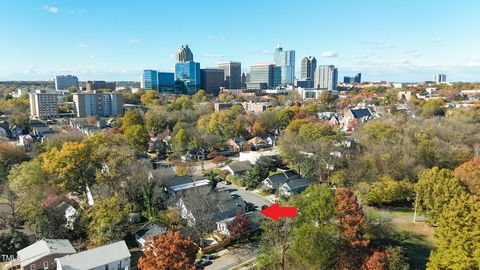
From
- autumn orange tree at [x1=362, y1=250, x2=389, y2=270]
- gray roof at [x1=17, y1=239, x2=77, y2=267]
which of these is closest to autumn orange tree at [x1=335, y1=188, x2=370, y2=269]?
autumn orange tree at [x1=362, y1=250, x2=389, y2=270]

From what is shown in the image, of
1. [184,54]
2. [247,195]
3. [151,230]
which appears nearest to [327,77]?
[184,54]

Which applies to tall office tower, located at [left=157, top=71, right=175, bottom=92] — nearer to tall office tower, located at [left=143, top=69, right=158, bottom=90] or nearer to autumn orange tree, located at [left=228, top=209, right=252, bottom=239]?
tall office tower, located at [left=143, top=69, right=158, bottom=90]

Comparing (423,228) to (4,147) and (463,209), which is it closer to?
(463,209)

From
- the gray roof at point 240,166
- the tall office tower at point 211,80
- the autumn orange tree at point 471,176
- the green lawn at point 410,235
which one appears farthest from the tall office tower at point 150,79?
the autumn orange tree at point 471,176

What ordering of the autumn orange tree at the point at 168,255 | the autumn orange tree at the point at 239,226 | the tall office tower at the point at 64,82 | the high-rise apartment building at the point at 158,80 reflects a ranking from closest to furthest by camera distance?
the autumn orange tree at the point at 168,255 < the autumn orange tree at the point at 239,226 < the high-rise apartment building at the point at 158,80 < the tall office tower at the point at 64,82

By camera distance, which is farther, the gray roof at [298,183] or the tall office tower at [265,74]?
the tall office tower at [265,74]

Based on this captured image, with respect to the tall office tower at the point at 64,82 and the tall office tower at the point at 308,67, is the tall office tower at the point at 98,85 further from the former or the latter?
the tall office tower at the point at 308,67

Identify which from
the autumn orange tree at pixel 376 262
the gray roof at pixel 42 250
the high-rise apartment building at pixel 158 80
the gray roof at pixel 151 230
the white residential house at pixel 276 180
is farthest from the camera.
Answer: the high-rise apartment building at pixel 158 80
